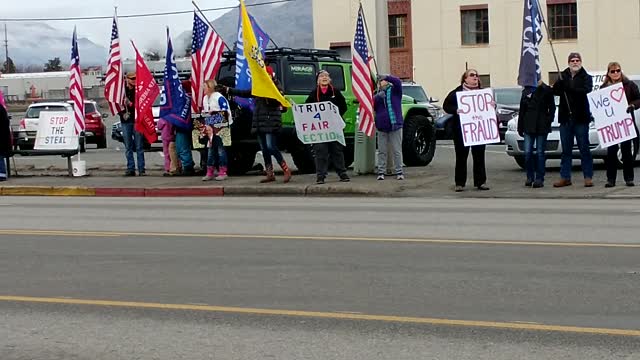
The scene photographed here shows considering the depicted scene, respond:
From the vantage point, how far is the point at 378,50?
18250 mm

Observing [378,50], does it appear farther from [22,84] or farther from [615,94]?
[22,84]

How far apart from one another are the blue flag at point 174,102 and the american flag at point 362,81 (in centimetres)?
345

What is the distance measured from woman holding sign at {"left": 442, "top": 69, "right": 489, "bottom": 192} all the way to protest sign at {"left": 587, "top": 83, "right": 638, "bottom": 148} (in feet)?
6.09

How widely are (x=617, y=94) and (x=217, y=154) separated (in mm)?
7209

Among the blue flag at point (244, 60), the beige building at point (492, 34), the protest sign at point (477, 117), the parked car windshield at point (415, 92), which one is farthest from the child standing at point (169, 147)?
the beige building at point (492, 34)

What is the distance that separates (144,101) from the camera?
19.6m

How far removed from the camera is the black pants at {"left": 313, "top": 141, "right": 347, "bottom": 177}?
1712 cm

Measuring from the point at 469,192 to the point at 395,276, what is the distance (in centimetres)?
769

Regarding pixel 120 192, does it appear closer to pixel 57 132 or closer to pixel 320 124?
pixel 57 132

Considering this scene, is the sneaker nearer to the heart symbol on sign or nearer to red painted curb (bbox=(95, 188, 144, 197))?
the heart symbol on sign

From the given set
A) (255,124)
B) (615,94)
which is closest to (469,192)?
(615,94)

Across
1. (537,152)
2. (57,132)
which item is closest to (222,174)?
(57,132)

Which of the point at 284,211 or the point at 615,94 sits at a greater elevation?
the point at 615,94

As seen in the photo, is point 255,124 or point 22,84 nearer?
point 255,124
